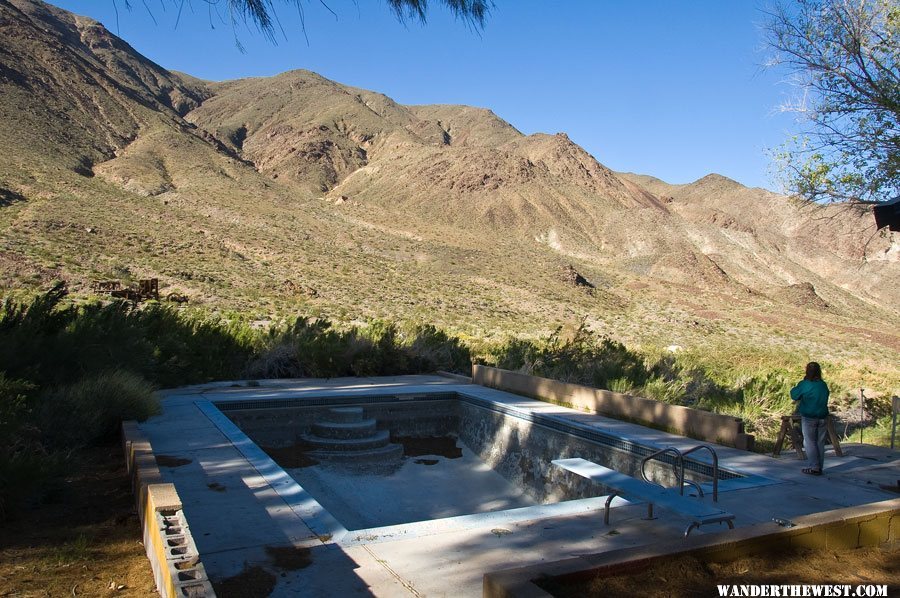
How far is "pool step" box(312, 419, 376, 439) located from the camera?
962 cm

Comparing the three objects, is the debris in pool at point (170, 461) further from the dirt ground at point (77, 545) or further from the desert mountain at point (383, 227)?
the desert mountain at point (383, 227)

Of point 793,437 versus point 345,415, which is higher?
point 793,437

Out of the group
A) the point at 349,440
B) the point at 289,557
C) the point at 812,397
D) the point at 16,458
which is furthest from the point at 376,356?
the point at 289,557

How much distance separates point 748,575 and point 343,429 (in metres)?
6.66

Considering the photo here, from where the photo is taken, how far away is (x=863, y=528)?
13.5 ft

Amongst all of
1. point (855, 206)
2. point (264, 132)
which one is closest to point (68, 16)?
point (264, 132)

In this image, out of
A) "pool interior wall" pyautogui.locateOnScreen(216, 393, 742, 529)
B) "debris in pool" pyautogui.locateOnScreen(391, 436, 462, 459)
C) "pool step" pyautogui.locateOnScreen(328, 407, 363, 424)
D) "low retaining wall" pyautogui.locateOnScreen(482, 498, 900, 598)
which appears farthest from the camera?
"debris in pool" pyautogui.locateOnScreen(391, 436, 462, 459)

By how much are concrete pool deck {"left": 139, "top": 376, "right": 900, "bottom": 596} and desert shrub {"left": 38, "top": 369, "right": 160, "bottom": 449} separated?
45 centimetres

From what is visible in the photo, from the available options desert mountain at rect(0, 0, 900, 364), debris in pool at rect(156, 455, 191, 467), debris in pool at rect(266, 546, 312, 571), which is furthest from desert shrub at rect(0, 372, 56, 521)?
desert mountain at rect(0, 0, 900, 364)

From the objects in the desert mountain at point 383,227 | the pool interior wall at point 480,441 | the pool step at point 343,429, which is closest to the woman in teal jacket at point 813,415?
the pool interior wall at point 480,441

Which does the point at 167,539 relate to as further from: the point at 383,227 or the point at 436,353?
the point at 383,227

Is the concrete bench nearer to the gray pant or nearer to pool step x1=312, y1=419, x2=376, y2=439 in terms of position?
the gray pant

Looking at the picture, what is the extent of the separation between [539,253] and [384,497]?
50797 mm

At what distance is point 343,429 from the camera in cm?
962
